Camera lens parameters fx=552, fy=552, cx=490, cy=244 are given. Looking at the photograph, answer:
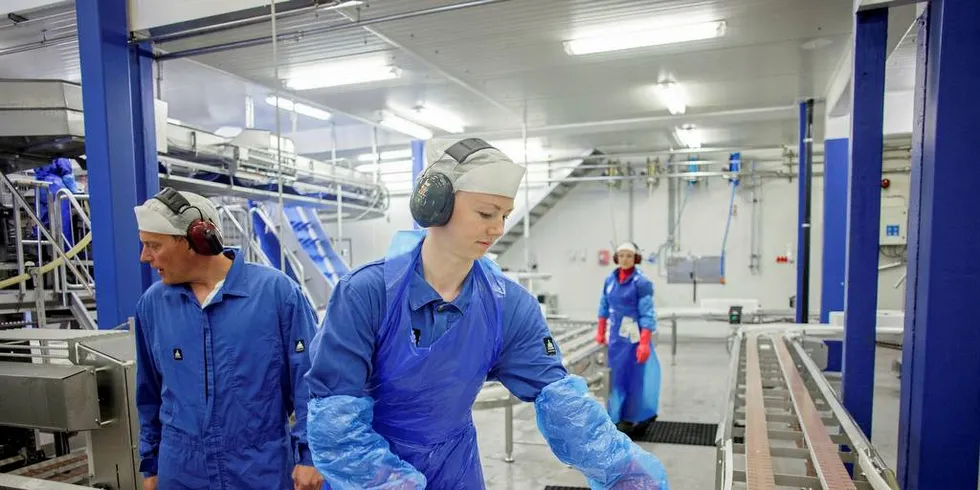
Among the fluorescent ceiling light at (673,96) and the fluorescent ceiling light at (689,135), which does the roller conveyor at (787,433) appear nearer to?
the fluorescent ceiling light at (673,96)

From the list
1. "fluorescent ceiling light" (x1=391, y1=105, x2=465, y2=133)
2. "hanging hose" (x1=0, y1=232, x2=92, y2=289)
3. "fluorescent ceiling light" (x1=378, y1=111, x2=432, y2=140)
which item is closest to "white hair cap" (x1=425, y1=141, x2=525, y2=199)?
"hanging hose" (x1=0, y1=232, x2=92, y2=289)

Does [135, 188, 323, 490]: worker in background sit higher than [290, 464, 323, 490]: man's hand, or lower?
higher

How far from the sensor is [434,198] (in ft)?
4.04

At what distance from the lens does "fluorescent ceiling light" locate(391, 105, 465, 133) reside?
252 inches

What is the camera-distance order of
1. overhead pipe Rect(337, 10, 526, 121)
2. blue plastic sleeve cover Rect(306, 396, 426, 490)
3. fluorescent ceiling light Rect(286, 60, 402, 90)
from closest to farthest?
blue plastic sleeve cover Rect(306, 396, 426, 490) < overhead pipe Rect(337, 10, 526, 121) < fluorescent ceiling light Rect(286, 60, 402, 90)

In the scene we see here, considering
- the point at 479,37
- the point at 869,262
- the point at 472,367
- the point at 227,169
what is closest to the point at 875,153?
the point at 869,262

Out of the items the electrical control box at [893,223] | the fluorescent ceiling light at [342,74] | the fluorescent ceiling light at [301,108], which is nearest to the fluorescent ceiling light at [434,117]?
the fluorescent ceiling light at [301,108]

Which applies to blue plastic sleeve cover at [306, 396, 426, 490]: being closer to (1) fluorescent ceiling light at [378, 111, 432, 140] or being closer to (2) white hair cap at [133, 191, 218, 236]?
(2) white hair cap at [133, 191, 218, 236]

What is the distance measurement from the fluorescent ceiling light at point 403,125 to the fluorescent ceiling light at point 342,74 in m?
1.26

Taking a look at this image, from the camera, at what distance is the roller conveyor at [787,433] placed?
71.9 inches

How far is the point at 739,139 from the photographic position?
8.85 m

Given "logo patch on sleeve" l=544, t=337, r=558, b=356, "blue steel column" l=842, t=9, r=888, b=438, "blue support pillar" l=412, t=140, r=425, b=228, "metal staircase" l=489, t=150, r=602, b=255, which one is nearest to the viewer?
"logo patch on sleeve" l=544, t=337, r=558, b=356

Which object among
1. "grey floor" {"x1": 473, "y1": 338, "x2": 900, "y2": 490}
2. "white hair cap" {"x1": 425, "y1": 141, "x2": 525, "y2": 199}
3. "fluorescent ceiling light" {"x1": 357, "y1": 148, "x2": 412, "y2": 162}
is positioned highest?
"fluorescent ceiling light" {"x1": 357, "y1": 148, "x2": 412, "y2": 162}

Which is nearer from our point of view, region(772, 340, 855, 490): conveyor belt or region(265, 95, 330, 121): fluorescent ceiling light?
region(772, 340, 855, 490): conveyor belt
